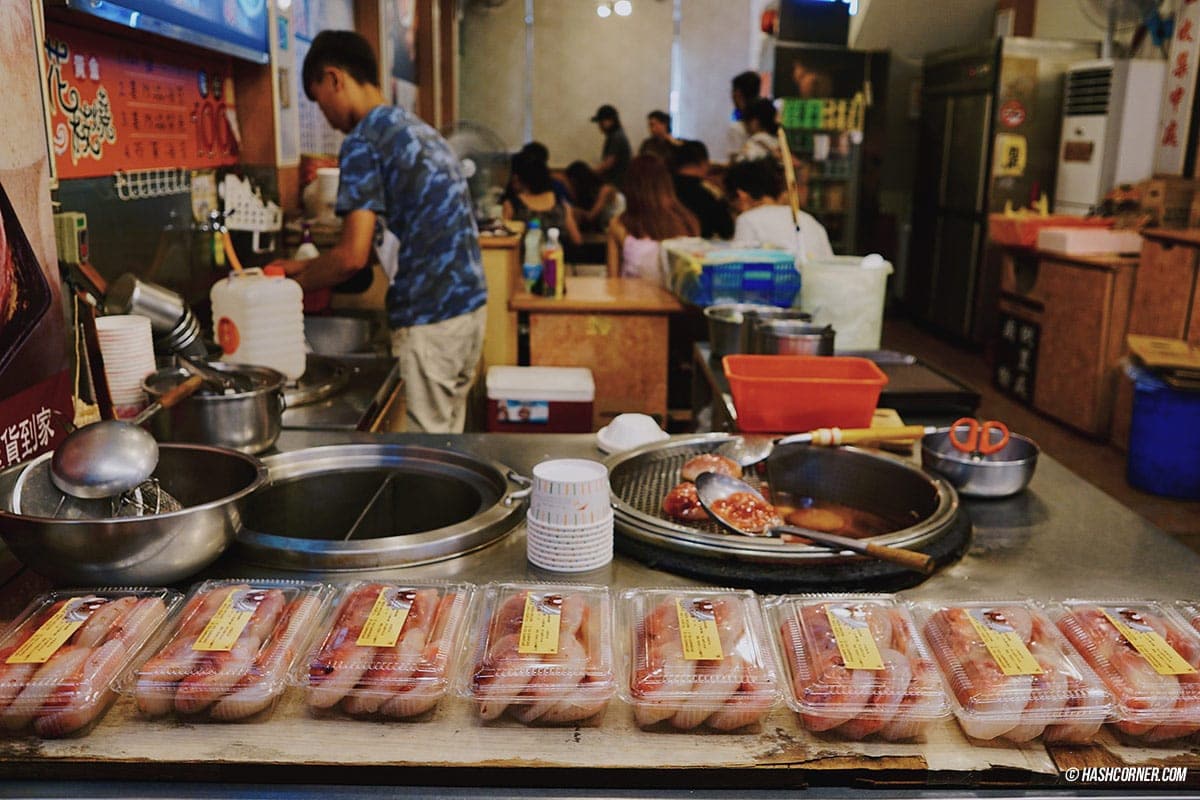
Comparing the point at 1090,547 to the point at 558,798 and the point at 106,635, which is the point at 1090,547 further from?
the point at 106,635

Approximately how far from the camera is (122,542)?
122 cm

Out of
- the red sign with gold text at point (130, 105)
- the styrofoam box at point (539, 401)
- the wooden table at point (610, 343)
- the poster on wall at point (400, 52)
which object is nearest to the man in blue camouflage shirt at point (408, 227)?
the styrofoam box at point (539, 401)

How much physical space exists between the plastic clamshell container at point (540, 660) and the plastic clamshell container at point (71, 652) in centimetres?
38

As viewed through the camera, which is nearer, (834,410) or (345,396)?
(834,410)

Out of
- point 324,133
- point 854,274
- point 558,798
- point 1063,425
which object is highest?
point 324,133

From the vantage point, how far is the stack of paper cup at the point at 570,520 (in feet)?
4.50

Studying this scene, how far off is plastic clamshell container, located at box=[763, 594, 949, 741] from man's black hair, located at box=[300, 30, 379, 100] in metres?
2.71

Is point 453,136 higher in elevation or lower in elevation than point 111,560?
higher

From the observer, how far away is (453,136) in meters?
6.62

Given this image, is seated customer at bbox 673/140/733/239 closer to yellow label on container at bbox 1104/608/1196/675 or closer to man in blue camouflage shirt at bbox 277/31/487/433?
man in blue camouflage shirt at bbox 277/31/487/433

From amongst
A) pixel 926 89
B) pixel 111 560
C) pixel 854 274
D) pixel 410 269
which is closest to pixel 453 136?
pixel 410 269

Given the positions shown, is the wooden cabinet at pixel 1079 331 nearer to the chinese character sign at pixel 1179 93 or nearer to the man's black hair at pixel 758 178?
the chinese character sign at pixel 1179 93

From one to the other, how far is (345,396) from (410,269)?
1.05m

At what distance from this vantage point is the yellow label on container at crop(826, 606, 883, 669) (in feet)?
3.48
